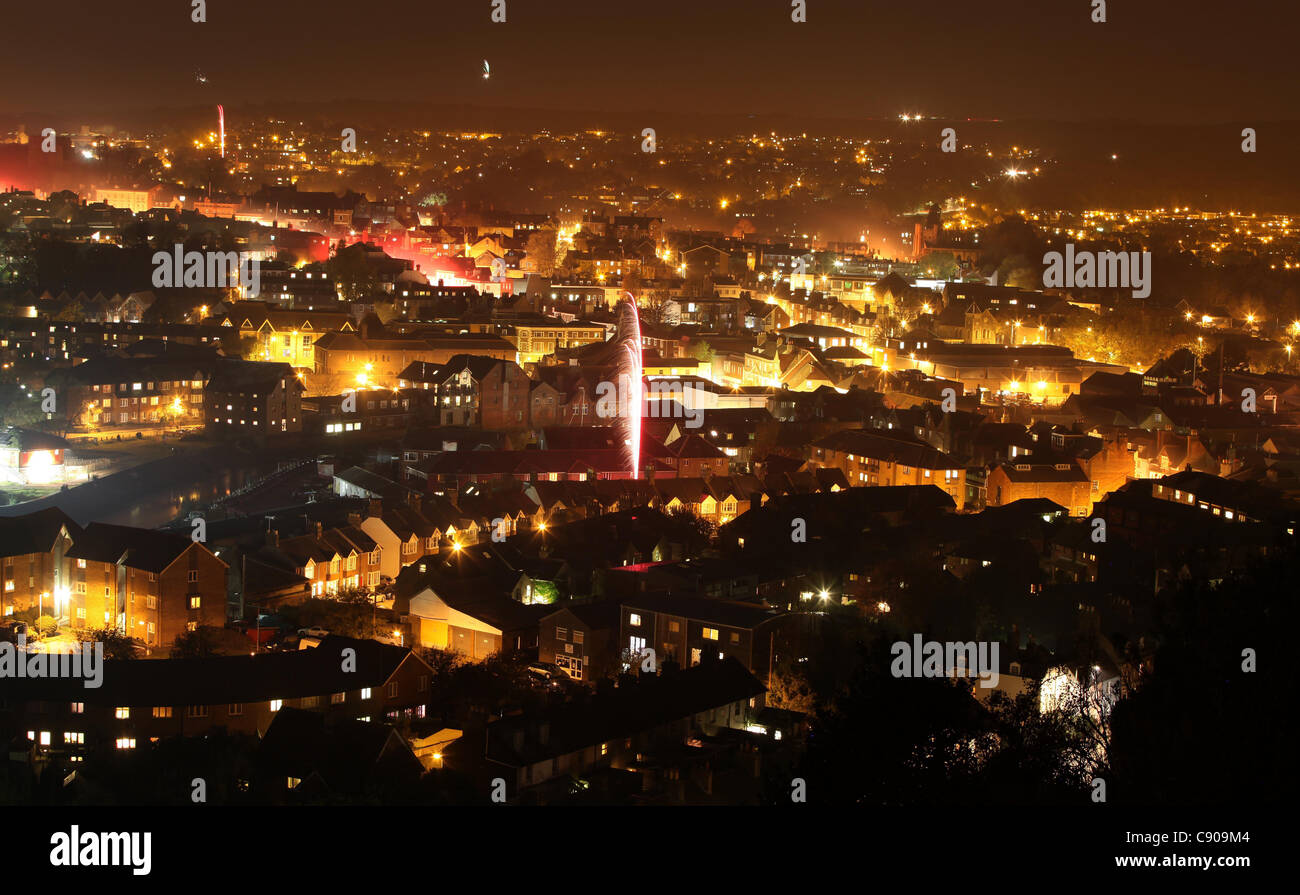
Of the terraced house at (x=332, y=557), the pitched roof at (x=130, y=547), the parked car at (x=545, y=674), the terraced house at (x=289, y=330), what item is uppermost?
the terraced house at (x=289, y=330)

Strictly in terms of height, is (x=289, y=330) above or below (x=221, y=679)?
above

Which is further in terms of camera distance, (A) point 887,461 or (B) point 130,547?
(A) point 887,461

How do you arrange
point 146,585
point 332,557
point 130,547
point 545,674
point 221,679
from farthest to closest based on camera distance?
point 332,557 < point 130,547 < point 146,585 < point 545,674 < point 221,679

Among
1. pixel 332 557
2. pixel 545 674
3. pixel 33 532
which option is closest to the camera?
pixel 545 674

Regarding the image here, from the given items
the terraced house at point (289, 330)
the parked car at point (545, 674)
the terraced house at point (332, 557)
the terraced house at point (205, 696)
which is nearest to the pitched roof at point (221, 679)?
the terraced house at point (205, 696)

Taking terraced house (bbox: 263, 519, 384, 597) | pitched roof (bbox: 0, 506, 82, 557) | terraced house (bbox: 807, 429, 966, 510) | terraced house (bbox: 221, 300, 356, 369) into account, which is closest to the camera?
pitched roof (bbox: 0, 506, 82, 557)

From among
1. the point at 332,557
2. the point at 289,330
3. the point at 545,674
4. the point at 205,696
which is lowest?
the point at 545,674

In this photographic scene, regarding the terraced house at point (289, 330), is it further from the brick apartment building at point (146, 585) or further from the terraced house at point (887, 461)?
the brick apartment building at point (146, 585)

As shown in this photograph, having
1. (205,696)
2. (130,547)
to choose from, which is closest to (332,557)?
(130,547)

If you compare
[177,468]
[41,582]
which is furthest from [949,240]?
[41,582]

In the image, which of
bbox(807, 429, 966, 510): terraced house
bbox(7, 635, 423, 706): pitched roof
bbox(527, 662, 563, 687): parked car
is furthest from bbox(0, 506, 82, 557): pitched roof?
bbox(807, 429, 966, 510): terraced house

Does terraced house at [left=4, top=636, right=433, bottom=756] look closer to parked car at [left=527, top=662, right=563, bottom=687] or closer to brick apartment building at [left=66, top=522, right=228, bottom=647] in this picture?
parked car at [left=527, top=662, right=563, bottom=687]

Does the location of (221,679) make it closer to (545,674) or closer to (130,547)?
(545,674)
